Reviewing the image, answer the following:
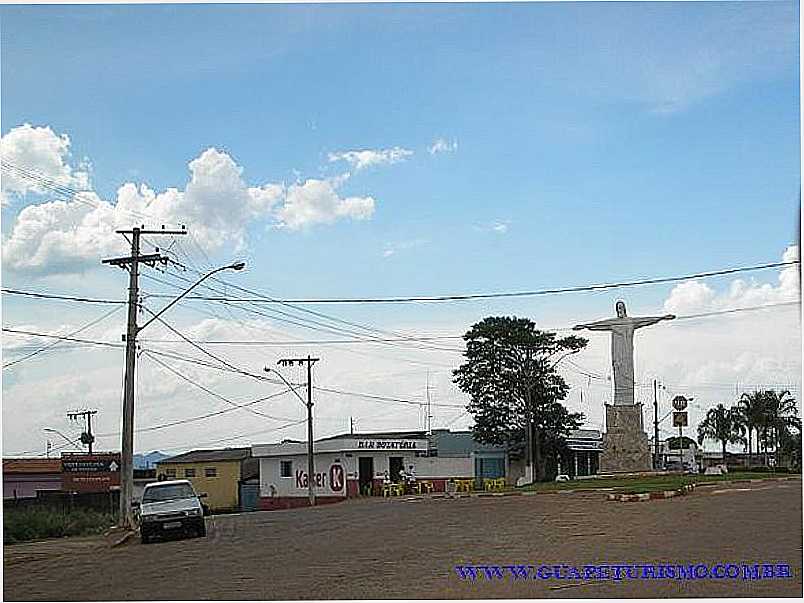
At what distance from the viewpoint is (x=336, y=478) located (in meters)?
50.0

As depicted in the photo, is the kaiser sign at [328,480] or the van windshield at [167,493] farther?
the kaiser sign at [328,480]

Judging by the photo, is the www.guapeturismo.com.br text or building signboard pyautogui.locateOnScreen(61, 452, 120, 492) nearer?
the www.guapeturismo.com.br text

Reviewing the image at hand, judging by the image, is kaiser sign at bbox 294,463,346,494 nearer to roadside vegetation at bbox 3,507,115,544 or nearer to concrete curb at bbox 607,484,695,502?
roadside vegetation at bbox 3,507,115,544

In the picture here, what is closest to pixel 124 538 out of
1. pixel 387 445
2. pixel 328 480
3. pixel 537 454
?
pixel 328 480

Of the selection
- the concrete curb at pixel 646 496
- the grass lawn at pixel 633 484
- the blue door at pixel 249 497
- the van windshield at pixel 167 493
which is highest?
the van windshield at pixel 167 493

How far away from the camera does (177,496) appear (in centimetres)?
2409

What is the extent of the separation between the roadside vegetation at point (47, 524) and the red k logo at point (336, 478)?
18927 millimetres

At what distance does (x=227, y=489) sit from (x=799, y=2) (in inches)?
1591

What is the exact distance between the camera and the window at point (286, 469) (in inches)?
1996

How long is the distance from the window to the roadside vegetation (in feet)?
63.3

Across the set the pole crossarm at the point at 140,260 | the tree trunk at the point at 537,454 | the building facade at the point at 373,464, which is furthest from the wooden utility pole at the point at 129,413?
the tree trunk at the point at 537,454

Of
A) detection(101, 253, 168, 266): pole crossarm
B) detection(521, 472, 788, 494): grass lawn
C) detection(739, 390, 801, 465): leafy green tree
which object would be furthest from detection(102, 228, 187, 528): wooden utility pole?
detection(739, 390, 801, 465): leafy green tree

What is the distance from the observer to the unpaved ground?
44.7 ft

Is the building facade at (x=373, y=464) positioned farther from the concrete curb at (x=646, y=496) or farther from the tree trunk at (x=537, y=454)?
the concrete curb at (x=646, y=496)
